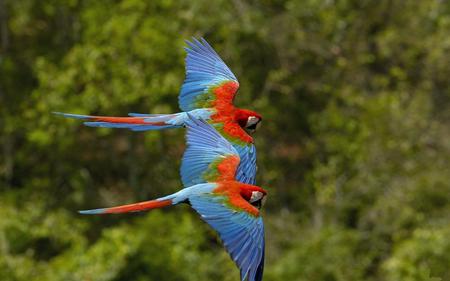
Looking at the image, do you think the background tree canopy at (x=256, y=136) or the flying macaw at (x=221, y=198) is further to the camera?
the background tree canopy at (x=256, y=136)

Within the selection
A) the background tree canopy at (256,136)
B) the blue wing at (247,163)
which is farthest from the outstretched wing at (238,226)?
the background tree canopy at (256,136)

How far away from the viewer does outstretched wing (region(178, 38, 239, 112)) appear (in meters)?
4.84

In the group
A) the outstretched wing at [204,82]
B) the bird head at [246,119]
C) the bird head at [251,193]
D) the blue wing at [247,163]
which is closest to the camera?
the bird head at [251,193]

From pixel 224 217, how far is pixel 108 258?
5024 mm

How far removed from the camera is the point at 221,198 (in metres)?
4.18

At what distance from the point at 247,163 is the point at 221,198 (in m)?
0.47

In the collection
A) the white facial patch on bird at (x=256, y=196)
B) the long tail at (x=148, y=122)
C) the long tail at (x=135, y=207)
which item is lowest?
the long tail at (x=135, y=207)

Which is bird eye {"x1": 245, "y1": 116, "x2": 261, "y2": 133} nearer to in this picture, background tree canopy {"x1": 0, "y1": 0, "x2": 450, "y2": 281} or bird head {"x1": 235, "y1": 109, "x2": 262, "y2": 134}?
bird head {"x1": 235, "y1": 109, "x2": 262, "y2": 134}

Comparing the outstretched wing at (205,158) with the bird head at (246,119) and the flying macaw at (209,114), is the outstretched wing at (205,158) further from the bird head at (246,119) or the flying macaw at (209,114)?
the bird head at (246,119)

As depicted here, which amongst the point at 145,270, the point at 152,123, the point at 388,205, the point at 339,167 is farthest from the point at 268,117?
the point at 152,123

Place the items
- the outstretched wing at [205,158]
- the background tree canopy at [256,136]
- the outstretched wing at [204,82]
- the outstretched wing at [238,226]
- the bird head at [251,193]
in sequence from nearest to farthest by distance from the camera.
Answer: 1. the outstretched wing at [238,226]
2. the bird head at [251,193]
3. the outstretched wing at [205,158]
4. the outstretched wing at [204,82]
5. the background tree canopy at [256,136]

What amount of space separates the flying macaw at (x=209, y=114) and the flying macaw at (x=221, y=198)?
11 cm

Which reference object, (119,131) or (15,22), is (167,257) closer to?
(119,131)

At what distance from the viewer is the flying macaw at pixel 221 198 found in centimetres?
400
